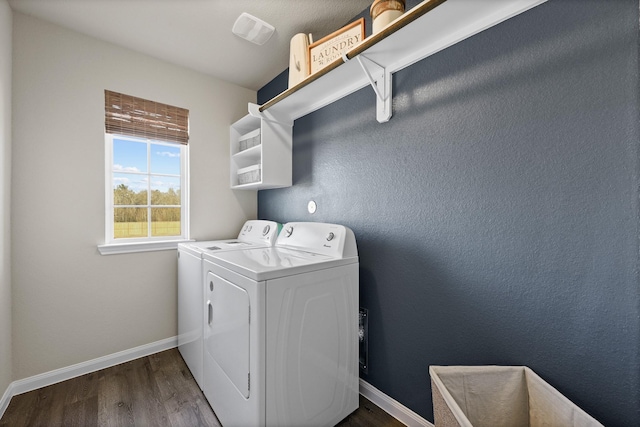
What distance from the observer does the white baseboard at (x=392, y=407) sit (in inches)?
55.0

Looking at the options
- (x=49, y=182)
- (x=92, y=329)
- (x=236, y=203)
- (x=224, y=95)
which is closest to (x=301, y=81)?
(x=224, y=95)

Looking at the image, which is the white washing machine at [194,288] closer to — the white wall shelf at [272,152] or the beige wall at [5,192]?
the white wall shelf at [272,152]

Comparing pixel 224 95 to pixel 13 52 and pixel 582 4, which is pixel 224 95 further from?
pixel 582 4

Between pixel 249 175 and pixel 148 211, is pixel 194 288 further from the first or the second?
pixel 249 175

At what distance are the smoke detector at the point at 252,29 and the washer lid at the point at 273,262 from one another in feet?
4.84

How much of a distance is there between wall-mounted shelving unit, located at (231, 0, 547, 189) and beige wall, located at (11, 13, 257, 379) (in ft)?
3.02

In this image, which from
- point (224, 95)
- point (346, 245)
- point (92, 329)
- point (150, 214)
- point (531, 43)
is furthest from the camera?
point (224, 95)

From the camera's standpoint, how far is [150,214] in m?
2.26

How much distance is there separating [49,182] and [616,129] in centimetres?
288

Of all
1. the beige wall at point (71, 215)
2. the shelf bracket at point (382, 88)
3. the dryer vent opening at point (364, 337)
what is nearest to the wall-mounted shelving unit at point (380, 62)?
the shelf bracket at point (382, 88)

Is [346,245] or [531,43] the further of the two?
[346,245]

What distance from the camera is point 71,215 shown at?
1.86 meters

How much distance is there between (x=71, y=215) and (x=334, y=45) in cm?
206

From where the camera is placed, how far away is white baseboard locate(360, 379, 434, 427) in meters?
1.40
